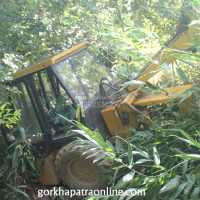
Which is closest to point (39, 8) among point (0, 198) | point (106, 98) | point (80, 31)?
point (80, 31)

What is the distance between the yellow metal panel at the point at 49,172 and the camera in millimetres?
3828

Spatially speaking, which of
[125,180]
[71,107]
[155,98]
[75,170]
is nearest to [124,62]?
[155,98]

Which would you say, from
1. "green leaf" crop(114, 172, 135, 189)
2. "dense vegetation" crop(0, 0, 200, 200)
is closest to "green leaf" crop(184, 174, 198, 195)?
"dense vegetation" crop(0, 0, 200, 200)

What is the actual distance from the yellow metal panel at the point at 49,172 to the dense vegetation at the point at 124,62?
0.15 meters

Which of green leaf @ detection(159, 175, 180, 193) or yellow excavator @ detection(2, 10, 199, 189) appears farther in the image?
yellow excavator @ detection(2, 10, 199, 189)

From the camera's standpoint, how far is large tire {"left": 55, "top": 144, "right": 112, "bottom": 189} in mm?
3519

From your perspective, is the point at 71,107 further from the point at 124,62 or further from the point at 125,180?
the point at 124,62

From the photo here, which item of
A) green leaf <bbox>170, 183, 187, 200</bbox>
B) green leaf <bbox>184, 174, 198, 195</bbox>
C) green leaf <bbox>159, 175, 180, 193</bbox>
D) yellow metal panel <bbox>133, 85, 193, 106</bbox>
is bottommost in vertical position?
yellow metal panel <bbox>133, 85, 193, 106</bbox>

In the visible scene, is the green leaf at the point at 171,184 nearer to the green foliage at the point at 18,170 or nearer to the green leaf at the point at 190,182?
the green leaf at the point at 190,182

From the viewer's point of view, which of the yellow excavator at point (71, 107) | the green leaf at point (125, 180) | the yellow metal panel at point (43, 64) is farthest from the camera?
the yellow excavator at point (71, 107)

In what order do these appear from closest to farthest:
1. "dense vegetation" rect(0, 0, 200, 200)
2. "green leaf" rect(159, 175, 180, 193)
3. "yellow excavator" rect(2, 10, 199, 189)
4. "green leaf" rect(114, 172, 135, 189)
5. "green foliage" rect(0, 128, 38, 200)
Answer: "green leaf" rect(159, 175, 180, 193) → "green leaf" rect(114, 172, 135, 189) → "dense vegetation" rect(0, 0, 200, 200) → "yellow excavator" rect(2, 10, 199, 189) → "green foliage" rect(0, 128, 38, 200)

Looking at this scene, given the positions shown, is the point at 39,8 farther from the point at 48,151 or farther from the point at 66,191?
the point at 66,191

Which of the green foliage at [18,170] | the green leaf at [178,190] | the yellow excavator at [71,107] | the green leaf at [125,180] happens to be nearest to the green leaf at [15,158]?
the green foliage at [18,170]

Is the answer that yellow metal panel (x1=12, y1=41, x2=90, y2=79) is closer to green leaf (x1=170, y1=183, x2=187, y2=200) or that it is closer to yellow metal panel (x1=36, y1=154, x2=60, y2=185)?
yellow metal panel (x1=36, y1=154, x2=60, y2=185)
